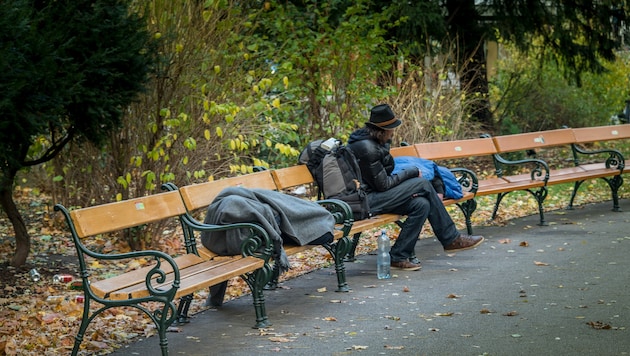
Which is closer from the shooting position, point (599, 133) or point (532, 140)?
point (532, 140)

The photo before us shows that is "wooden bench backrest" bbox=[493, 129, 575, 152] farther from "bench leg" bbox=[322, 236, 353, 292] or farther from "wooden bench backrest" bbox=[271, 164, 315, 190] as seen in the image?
"bench leg" bbox=[322, 236, 353, 292]

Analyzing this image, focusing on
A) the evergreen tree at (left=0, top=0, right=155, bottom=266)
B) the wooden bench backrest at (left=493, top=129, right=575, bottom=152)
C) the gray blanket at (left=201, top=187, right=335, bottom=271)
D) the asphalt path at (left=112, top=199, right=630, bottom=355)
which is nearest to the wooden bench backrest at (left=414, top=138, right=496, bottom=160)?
the wooden bench backrest at (left=493, top=129, right=575, bottom=152)

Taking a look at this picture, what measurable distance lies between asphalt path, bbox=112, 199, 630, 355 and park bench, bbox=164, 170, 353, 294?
0.22 meters

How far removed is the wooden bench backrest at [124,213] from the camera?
5.81 meters

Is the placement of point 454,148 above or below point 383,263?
above

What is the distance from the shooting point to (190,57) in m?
9.12

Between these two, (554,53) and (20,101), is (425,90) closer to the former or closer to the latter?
(554,53)

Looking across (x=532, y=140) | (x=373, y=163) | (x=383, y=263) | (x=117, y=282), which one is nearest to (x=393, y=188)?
(x=373, y=163)

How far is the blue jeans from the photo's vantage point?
8438 mm

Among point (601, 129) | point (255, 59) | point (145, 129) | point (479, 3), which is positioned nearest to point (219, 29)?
point (145, 129)

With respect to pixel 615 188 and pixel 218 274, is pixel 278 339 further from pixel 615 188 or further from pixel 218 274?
pixel 615 188

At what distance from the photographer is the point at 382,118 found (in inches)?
331

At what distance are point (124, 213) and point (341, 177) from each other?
2.59 meters

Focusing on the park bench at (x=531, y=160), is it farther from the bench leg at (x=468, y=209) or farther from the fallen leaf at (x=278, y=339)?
the fallen leaf at (x=278, y=339)
